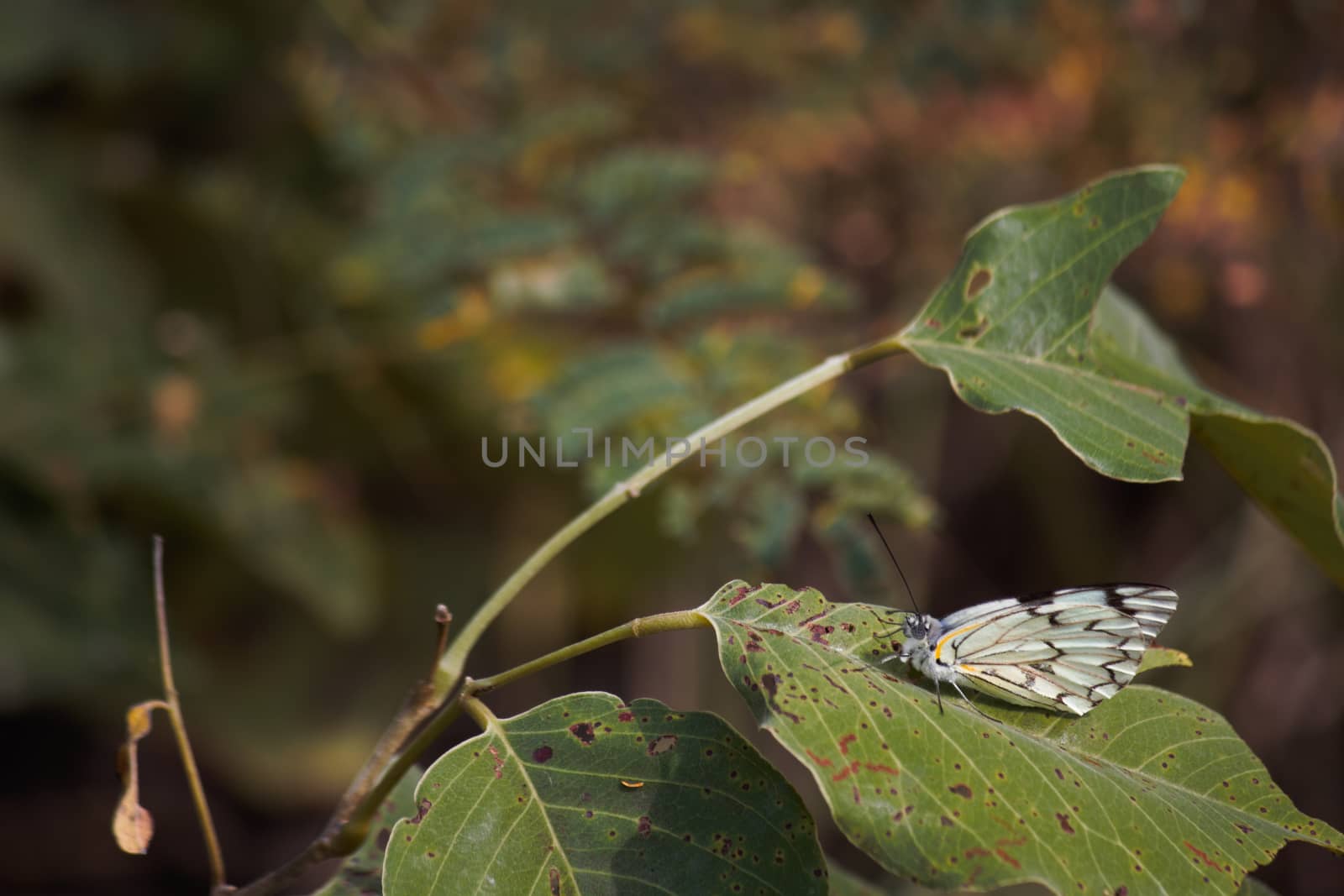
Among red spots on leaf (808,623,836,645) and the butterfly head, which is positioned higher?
red spots on leaf (808,623,836,645)

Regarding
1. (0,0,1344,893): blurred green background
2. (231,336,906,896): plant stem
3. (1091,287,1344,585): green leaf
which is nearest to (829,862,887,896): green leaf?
(231,336,906,896): plant stem

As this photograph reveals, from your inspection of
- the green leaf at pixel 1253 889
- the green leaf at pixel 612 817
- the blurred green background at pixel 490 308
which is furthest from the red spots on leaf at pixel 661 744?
the blurred green background at pixel 490 308

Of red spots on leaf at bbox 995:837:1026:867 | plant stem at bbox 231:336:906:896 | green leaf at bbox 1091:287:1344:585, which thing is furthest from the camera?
green leaf at bbox 1091:287:1344:585

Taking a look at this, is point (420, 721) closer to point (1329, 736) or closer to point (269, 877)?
point (269, 877)

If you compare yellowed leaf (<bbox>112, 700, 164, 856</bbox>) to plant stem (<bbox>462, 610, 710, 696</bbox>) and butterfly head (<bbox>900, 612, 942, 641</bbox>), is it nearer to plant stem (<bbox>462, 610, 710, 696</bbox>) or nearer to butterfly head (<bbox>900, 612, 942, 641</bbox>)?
plant stem (<bbox>462, 610, 710, 696</bbox>)

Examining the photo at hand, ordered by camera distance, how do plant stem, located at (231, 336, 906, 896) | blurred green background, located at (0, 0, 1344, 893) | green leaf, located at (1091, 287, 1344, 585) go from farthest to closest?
blurred green background, located at (0, 0, 1344, 893), green leaf, located at (1091, 287, 1344, 585), plant stem, located at (231, 336, 906, 896)

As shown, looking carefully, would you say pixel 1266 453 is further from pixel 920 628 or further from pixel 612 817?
pixel 612 817
